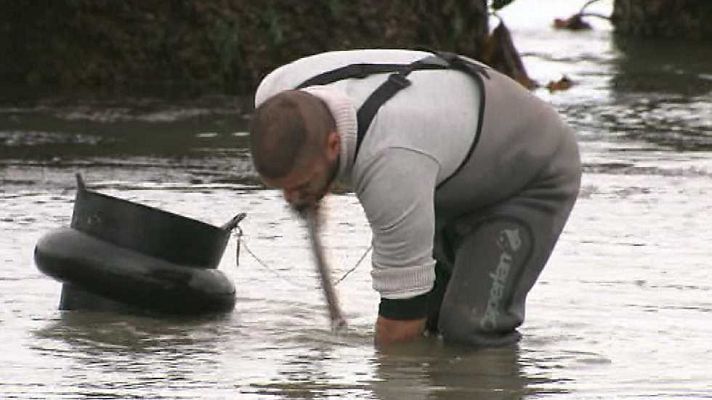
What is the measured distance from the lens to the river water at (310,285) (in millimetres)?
6719

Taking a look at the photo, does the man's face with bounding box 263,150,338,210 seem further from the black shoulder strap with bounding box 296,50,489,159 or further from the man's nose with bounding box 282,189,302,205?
the black shoulder strap with bounding box 296,50,489,159

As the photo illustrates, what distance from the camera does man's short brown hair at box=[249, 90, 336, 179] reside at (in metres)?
6.23

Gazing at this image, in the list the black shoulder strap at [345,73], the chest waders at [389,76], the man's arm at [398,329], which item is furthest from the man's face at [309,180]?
the man's arm at [398,329]

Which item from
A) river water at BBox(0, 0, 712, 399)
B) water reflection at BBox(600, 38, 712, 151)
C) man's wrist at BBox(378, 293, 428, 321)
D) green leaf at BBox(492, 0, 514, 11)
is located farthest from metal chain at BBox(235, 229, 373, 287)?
green leaf at BBox(492, 0, 514, 11)

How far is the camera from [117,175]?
36.9 feet

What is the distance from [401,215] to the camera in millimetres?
6297

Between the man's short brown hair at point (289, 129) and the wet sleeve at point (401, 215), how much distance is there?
191mm

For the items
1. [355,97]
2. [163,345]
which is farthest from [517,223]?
[163,345]

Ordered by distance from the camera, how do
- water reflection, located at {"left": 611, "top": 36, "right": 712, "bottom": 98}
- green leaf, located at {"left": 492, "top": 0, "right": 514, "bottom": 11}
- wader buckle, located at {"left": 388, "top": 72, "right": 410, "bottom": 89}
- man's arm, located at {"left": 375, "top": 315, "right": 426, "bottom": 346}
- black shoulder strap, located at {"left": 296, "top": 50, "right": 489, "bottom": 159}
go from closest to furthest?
1. black shoulder strap, located at {"left": 296, "top": 50, "right": 489, "bottom": 159}
2. wader buckle, located at {"left": 388, "top": 72, "right": 410, "bottom": 89}
3. man's arm, located at {"left": 375, "top": 315, "right": 426, "bottom": 346}
4. water reflection, located at {"left": 611, "top": 36, "right": 712, "bottom": 98}
5. green leaf, located at {"left": 492, "top": 0, "right": 514, "bottom": 11}

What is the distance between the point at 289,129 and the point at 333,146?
0.47ft

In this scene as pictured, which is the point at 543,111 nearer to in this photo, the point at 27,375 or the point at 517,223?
the point at 517,223

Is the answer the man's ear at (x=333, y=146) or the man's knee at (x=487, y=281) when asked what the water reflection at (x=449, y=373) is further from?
the man's ear at (x=333, y=146)

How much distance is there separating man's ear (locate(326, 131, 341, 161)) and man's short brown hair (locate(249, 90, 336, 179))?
0.6 inches

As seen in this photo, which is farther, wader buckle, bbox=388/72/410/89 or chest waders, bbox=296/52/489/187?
wader buckle, bbox=388/72/410/89
